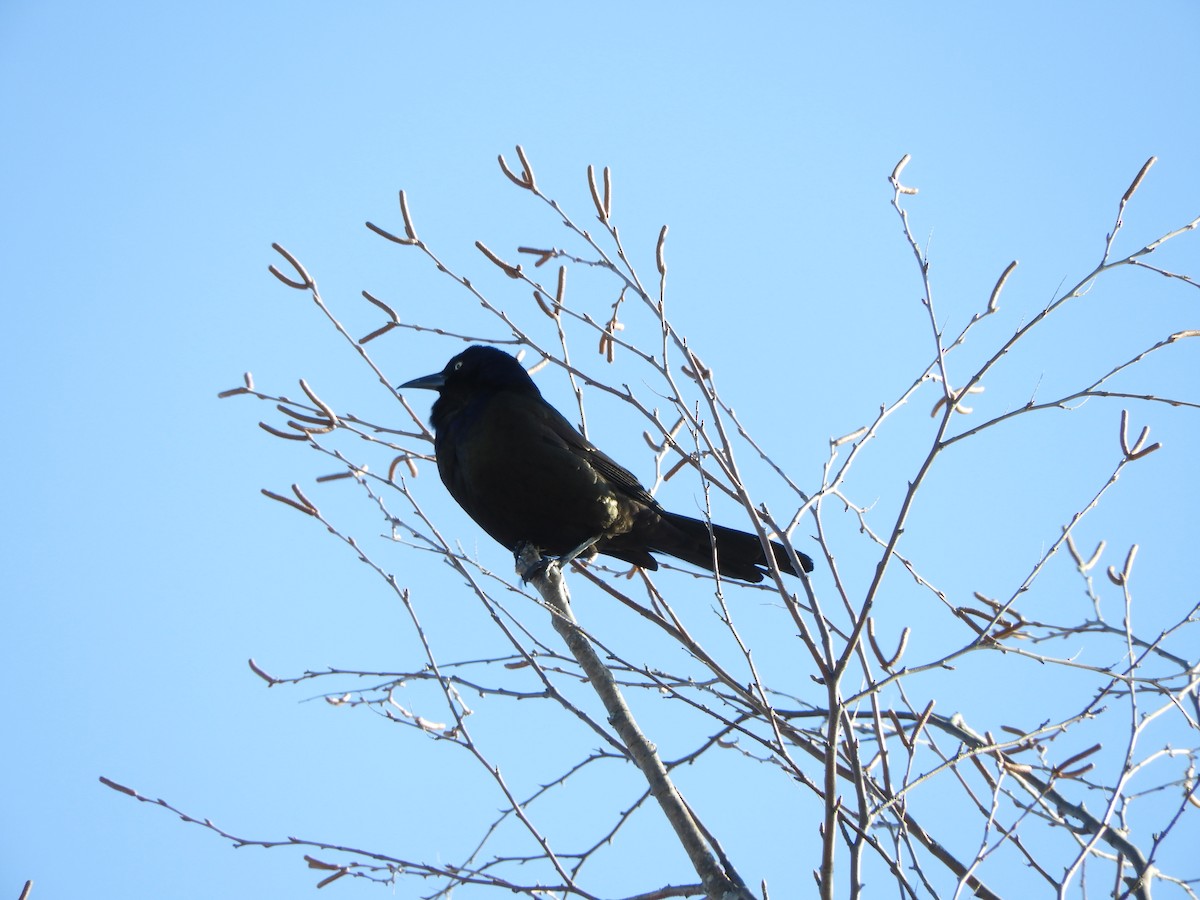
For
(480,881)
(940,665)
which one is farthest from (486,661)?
→ (940,665)

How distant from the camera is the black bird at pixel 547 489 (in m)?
4.96

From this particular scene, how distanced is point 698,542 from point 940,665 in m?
2.98

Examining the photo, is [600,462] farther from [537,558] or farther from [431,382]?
[431,382]

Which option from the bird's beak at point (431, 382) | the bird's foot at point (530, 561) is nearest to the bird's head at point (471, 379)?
the bird's beak at point (431, 382)

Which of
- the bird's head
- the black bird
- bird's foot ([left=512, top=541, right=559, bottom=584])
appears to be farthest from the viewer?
the bird's head

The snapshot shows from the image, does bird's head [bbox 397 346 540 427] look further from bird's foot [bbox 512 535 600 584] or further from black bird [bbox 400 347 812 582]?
bird's foot [bbox 512 535 600 584]

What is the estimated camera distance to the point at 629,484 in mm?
5297

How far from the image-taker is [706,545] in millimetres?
5336

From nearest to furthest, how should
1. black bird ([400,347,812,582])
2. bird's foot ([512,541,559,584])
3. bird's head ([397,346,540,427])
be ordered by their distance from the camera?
1. bird's foot ([512,541,559,584])
2. black bird ([400,347,812,582])
3. bird's head ([397,346,540,427])

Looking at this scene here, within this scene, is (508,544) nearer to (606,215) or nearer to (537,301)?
(537,301)

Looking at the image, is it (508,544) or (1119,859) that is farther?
(508,544)

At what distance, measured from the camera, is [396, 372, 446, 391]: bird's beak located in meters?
5.52

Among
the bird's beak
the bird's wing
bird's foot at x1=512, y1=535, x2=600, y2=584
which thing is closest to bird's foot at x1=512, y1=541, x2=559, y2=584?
bird's foot at x1=512, y1=535, x2=600, y2=584

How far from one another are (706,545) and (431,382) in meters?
1.61
